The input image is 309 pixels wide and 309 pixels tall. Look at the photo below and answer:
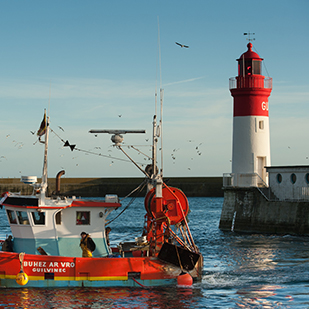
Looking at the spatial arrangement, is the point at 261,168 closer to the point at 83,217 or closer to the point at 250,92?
the point at 250,92

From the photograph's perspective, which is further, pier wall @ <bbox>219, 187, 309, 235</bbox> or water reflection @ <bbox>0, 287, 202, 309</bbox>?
pier wall @ <bbox>219, 187, 309, 235</bbox>

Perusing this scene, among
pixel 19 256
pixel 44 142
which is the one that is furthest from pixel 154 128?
pixel 19 256

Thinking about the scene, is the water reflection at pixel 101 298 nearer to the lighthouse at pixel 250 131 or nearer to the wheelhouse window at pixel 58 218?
the wheelhouse window at pixel 58 218

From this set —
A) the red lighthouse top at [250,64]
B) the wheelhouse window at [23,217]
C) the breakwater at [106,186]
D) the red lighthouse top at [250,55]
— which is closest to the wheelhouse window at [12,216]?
the wheelhouse window at [23,217]

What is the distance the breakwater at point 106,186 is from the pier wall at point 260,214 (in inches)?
1921

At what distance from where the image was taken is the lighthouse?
109ft

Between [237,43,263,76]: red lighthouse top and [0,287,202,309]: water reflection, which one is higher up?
[237,43,263,76]: red lighthouse top

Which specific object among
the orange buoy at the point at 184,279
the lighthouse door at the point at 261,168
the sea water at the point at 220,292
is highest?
the lighthouse door at the point at 261,168

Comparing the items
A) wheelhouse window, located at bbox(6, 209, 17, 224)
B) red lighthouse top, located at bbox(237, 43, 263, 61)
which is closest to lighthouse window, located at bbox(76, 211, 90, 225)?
wheelhouse window, located at bbox(6, 209, 17, 224)

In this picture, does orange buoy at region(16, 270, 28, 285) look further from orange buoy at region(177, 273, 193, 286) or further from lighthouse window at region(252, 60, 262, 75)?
lighthouse window at region(252, 60, 262, 75)

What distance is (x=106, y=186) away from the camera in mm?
84250

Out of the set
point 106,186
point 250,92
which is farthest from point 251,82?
point 106,186

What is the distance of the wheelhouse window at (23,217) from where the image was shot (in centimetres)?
1734

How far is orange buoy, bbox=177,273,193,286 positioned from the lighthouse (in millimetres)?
17200
